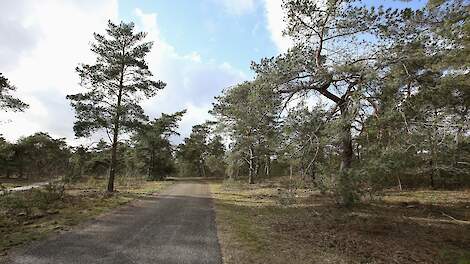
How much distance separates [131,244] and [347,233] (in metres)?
6.11

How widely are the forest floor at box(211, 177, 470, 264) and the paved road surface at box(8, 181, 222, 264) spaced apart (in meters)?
0.62

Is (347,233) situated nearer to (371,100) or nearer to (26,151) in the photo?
(371,100)

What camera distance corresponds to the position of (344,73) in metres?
11.4

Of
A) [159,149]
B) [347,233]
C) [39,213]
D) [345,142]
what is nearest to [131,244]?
[39,213]

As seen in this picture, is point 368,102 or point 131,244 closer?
point 131,244

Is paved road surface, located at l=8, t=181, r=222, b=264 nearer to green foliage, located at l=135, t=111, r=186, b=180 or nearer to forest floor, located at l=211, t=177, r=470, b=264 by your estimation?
forest floor, located at l=211, t=177, r=470, b=264

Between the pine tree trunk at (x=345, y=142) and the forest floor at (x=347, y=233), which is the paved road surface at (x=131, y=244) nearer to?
the forest floor at (x=347, y=233)

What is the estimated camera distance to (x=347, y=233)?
9312 millimetres

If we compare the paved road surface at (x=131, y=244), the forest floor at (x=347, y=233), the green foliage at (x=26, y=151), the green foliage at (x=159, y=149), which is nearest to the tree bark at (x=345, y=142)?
the forest floor at (x=347, y=233)

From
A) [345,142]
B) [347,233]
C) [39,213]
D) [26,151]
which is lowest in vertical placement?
[347,233]

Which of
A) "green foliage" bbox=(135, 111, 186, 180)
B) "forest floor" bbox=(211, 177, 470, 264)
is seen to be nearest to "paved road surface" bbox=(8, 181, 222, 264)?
"forest floor" bbox=(211, 177, 470, 264)

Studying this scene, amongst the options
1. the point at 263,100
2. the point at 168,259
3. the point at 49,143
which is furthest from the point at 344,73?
the point at 49,143

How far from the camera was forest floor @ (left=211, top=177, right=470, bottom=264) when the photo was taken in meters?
7.08

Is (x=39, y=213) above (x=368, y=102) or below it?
below
